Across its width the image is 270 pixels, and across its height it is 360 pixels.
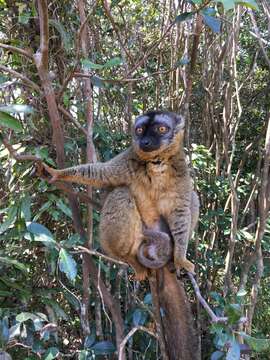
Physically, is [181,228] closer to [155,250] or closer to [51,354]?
→ [155,250]

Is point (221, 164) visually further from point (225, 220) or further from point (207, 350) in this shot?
point (207, 350)

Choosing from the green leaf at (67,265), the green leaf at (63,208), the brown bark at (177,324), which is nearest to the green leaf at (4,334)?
the green leaf at (67,265)

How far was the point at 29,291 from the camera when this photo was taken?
3.21 m

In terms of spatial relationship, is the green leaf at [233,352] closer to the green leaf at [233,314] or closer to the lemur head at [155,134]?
the green leaf at [233,314]

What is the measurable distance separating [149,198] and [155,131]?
0.50m

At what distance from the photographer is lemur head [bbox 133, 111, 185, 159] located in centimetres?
324

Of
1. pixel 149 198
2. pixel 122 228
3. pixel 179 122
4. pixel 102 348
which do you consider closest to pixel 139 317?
pixel 102 348

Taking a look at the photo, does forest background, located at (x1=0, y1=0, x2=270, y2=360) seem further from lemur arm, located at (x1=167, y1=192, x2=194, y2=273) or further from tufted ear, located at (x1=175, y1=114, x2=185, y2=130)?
lemur arm, located at (x1=167, y1=192, x2=194, y2=273)

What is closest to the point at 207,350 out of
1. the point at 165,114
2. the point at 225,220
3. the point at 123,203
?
the point at 225,220

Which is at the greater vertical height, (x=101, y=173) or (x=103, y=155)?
(x=103, y=155)

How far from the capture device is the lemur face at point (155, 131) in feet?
10.7

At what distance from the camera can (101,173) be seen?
10.5 ft

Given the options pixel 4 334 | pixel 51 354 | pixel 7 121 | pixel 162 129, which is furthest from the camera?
pixel 162 129

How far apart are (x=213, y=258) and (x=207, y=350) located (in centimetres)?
95
